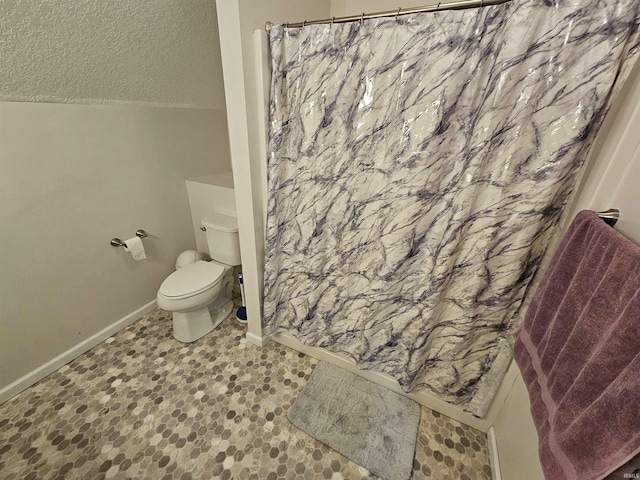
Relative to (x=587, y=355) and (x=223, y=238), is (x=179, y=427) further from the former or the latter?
(x=587, y=355)

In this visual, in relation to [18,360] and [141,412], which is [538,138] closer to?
[141,412]

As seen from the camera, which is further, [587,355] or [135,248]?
[135,248]

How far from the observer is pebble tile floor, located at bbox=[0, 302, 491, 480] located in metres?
1.16

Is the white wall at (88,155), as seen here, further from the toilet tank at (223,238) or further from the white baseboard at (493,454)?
the white baseboard at (493,454)

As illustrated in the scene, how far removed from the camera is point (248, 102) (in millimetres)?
1188

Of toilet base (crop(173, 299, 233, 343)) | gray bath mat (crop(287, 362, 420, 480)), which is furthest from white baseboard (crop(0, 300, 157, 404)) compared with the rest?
gray bath mat (crop(287, 362, 420, 480))

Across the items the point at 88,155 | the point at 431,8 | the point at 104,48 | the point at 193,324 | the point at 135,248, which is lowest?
the point at 193,324

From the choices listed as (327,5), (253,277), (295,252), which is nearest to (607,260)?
(295,252)

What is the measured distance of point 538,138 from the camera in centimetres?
85

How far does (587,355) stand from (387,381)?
1101 millimetres

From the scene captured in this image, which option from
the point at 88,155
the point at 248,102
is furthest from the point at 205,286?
the point at 248,102

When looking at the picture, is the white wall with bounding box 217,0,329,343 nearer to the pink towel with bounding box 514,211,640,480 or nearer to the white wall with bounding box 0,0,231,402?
the white wall with bounding box 0,0,231,402

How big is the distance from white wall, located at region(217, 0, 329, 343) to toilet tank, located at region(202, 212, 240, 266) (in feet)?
0.99

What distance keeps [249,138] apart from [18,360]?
1760 mm
